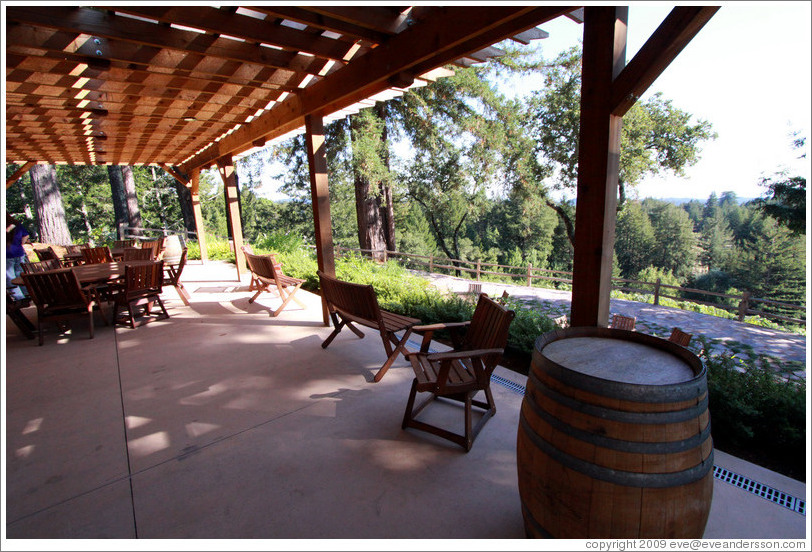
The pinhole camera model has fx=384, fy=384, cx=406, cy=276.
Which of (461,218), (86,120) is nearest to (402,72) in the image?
(86,120)

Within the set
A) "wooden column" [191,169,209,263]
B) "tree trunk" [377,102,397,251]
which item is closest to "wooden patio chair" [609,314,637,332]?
"tree trunk" [377,102,397,251]

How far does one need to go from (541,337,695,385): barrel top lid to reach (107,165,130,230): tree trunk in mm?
18731

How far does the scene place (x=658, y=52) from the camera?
165 cm

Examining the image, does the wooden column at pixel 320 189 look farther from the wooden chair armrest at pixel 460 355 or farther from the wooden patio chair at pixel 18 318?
the wooden patio chair at pixel 18 318

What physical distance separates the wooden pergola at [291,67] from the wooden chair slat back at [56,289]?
1901mm

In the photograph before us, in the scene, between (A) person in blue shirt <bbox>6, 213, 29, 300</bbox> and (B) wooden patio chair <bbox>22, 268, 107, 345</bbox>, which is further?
(A) person in blue shirt <bbox>6, 213, 29, 300</bbox>

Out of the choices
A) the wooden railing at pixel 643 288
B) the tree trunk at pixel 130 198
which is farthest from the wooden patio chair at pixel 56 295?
the tree trunk at pixel 130 198

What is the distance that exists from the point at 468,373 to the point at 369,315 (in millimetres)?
1218

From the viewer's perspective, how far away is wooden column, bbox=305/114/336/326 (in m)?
4.49

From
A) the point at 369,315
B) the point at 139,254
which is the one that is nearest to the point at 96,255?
the point at 139,254

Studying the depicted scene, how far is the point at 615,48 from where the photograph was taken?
187 centimetres

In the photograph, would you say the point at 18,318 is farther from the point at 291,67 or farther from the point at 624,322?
the point at 624,322

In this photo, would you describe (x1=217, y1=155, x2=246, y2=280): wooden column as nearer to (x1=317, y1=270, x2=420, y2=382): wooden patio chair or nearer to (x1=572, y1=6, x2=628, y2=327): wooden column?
(x1=317, y1=270, x2=420, y2=382): wooden patio chair

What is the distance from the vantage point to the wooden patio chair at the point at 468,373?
2.39 m
